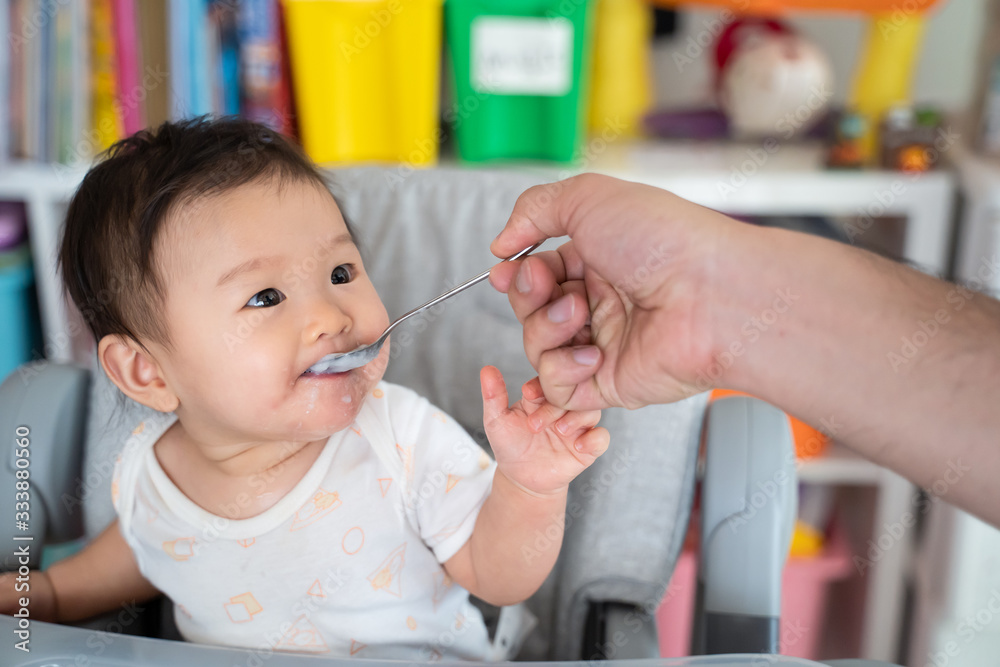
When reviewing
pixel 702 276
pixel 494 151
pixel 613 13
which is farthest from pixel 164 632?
pixel 613 13

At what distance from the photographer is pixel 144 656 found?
57 centimetres

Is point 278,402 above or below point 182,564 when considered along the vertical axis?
above

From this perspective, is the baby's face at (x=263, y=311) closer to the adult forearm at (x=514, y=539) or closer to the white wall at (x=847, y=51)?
the adult forearm at (x=514, y=539)

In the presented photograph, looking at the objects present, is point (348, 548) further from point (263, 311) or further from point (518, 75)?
point (518, 75)

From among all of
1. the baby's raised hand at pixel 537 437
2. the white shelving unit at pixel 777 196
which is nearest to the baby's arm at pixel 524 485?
the baby's raised hand at pixel 537 437

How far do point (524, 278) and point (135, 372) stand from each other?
1.28ft

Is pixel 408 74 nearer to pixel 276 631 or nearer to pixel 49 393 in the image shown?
pixel 49 393

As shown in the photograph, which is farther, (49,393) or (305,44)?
(305,44)

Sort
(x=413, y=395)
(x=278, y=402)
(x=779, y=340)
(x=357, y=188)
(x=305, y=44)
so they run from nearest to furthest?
1. (x=779, y=340)
2. (x=278, y=402)
3. (x=413, y=395)
4. (x=357, y=188)
5. (x=305, y=44)

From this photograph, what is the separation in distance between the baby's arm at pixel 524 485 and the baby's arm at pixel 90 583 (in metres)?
0.35

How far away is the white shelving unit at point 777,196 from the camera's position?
1233 millimetres

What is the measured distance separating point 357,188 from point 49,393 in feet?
1.30

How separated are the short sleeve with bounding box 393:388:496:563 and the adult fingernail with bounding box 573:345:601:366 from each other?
19 cm

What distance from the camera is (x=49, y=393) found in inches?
33.2
